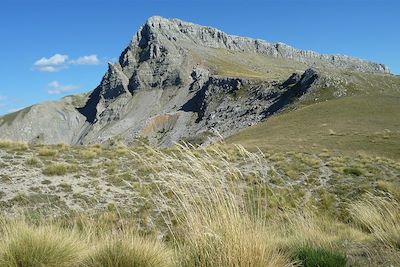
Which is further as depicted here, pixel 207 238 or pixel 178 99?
pixel 178 99

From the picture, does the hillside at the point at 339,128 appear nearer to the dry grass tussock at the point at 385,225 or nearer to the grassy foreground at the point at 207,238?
the dry grass tussock at the point at 385,225

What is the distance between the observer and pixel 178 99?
15412 centimetres

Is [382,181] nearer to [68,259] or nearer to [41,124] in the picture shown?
[68,259]

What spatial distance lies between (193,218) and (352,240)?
437cm

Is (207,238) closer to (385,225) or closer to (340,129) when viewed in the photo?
(385,225)

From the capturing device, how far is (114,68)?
194 m

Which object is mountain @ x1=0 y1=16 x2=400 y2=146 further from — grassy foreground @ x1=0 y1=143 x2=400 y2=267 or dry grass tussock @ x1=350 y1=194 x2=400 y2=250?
grassy foreground @ x1=0 y1=143 x2=400 y2=267

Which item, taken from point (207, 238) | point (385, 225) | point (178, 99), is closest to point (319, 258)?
point (207, 238)

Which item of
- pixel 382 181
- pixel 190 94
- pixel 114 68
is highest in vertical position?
pixel 114 68

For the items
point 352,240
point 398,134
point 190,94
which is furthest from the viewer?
point 190,94

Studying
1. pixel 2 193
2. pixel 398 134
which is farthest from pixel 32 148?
pixel 398 134

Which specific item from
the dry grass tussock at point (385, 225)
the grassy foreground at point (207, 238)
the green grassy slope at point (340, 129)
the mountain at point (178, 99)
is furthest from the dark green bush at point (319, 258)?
the mountain at point (178, 99)

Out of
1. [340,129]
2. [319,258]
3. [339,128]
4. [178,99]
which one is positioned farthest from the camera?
[178,99]

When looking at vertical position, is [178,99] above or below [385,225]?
above
